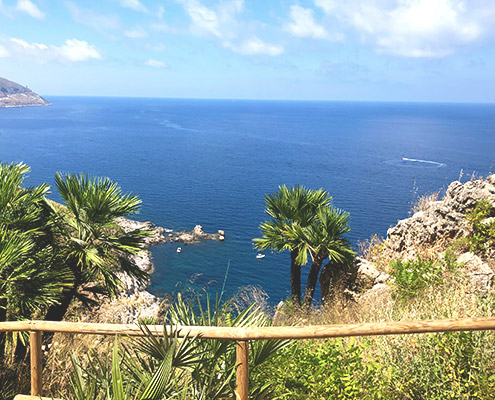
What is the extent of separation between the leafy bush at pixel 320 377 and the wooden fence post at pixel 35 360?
1.82m

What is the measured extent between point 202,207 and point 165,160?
86.3 feet

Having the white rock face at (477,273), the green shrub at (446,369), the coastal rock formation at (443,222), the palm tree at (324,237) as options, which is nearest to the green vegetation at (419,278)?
the white rock face at (477,273)

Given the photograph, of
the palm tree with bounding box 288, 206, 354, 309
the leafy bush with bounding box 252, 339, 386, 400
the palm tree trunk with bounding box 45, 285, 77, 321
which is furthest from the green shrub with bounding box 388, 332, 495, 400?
the palm tree with bounding box 288, 206, 354, 309

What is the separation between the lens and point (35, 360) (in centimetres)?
361

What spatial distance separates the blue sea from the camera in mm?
35000

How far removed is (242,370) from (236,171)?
6164 cm

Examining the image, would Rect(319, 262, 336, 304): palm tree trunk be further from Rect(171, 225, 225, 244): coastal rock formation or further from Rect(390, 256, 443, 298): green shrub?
Rect(171, 225, 225, 244): coastal rock formation

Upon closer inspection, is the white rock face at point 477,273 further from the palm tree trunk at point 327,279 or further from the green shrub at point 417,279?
the palm tree trunk at point 327,279

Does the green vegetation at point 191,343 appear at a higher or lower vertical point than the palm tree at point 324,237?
higher

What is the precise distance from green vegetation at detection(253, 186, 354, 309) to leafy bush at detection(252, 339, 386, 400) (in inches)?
393

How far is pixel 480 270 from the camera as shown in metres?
8.49

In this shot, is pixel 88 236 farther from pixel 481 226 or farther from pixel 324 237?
pixel 481 226

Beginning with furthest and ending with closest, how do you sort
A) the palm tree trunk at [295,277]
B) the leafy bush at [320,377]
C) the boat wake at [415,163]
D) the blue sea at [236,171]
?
1. the boat wake at [415,163]
2. the blue sea at [236,171]
3. the palm tree trunk at [295,277]
4. the leafy bush at [320,377]

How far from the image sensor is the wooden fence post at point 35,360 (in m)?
3.57
